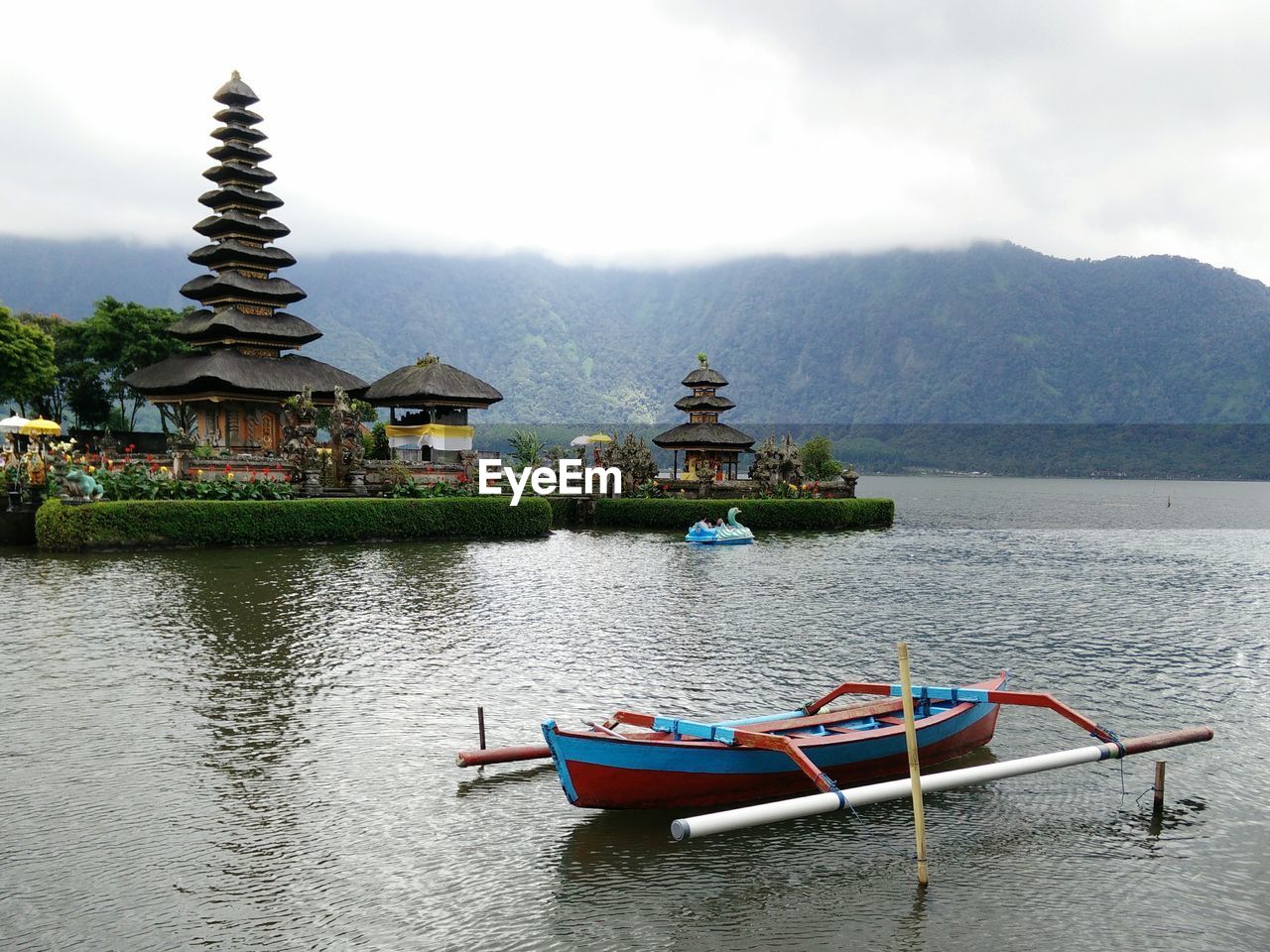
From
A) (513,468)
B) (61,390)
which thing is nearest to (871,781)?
(513,468)

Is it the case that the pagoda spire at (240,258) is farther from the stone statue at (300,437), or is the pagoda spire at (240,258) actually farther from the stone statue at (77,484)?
the stone statue at (77,484)

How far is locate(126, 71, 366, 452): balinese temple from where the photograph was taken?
57.9 meters

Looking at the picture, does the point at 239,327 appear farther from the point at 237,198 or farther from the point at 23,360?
the point at 23,360

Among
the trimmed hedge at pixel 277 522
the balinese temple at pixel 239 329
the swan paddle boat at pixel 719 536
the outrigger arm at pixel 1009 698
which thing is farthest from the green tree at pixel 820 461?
the outrigger arm at pixel 1009 698

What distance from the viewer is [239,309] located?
204 feet

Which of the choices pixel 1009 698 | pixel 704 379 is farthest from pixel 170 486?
pixel 704 379

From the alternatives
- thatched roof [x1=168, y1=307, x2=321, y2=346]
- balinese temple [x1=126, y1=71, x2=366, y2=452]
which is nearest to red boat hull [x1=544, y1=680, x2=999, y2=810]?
balinese temple [x1=126, y1=71, x2=366, y2=452]

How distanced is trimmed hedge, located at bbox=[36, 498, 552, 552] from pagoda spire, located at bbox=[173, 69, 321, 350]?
68.3 ft

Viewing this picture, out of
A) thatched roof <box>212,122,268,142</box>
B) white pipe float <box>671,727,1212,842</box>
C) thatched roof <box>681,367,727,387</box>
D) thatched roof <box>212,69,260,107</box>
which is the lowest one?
white pipe float <box>671,727,1212,842</box>

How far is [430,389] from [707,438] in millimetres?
22934

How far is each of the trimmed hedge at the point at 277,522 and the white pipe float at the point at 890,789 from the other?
3357 centimetres

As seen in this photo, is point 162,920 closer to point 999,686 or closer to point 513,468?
point 999,686

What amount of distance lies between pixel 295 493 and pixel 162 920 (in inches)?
1481

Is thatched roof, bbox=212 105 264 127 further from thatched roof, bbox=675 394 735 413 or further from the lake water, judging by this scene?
the lake water
